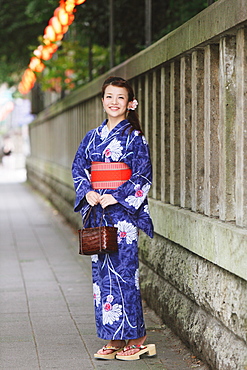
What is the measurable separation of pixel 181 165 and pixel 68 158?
29.7 ft

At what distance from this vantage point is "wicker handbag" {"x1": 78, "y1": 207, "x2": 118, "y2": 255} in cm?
502

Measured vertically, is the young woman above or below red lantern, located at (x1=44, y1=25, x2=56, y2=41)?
below

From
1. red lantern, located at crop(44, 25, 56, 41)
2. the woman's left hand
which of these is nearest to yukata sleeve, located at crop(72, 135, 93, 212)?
the woman's left hand

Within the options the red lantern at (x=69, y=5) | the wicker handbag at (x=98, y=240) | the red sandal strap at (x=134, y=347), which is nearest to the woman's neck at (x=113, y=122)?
the wicker handbag at (x=98, y=240)

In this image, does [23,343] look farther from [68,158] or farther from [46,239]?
[68,158]

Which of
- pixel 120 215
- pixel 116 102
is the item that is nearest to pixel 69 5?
pixel 116 102

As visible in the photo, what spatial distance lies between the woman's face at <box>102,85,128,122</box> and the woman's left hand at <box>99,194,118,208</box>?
55cm

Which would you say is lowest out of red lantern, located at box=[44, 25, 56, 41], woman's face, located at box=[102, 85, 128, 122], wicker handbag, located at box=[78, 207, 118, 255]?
wicker handbag, located at box=[78, 207, 118, 255]

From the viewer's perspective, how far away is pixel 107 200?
5094 millimetres

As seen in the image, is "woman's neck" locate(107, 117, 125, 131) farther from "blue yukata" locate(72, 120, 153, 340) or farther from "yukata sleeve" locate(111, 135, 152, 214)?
Result: "yukata sleeve" locate(111, 135, 152, 214)

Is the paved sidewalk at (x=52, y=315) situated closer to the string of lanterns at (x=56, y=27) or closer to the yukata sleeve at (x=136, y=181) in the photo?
the yukata sleeve at (x=136, y=181)

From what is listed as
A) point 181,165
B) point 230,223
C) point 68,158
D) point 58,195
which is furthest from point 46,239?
point 230,223

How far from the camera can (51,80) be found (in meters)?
17.5

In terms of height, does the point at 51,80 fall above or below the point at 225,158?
above
